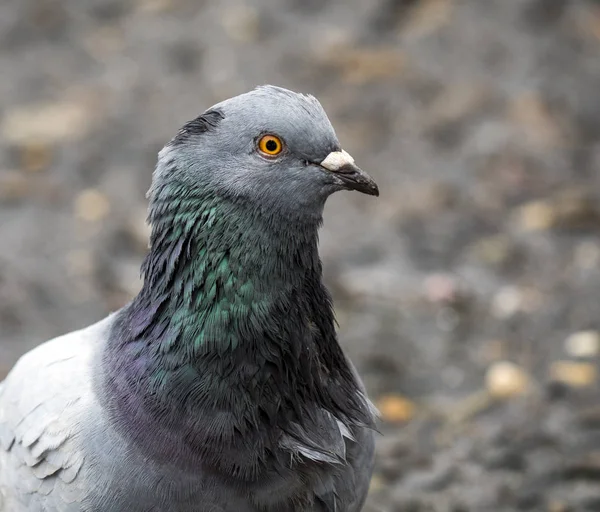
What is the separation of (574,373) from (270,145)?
2869 mm

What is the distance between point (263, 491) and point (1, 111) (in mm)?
5130

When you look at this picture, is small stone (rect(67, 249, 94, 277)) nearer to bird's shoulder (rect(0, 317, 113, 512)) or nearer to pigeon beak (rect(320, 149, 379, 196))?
bird's shoulder (rect(0, 317, 113, 512))

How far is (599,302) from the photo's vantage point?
5770 mm

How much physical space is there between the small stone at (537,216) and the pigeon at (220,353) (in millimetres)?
3291

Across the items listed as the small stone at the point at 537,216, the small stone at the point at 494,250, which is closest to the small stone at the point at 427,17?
the small stone at the point at 537,216

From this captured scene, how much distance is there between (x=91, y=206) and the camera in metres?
6.63

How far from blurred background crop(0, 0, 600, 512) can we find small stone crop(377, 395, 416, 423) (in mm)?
11

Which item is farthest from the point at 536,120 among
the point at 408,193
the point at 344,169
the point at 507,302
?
the point at 344,169

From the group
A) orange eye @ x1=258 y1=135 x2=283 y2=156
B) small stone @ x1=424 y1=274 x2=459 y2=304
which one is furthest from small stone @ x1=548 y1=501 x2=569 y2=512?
orange eye @ x1=258 y1=135 x2=283 y2=156

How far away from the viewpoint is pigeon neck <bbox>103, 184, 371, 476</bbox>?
10.3ft

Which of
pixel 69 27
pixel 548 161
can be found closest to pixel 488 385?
pixel 548 161

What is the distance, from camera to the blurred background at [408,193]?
16.6ft

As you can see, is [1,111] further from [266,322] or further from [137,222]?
[266,322]

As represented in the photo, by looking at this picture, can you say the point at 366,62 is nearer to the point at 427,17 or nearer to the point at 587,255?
the point at 427,17
